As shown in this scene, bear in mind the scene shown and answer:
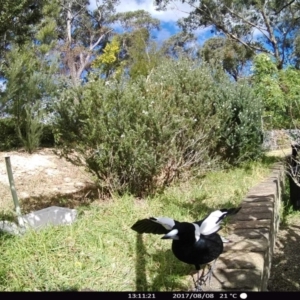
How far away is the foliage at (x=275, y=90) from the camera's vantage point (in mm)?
3580

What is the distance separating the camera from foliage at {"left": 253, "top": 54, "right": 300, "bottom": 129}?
3.58m

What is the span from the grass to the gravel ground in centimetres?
57

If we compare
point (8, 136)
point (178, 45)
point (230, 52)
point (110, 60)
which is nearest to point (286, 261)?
point (110, 60)

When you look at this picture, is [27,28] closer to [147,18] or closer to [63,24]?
[63,24]

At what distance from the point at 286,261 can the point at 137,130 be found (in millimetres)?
1336

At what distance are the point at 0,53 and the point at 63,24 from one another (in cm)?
136

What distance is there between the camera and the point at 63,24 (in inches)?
132

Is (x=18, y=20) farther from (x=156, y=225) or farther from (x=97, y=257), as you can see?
(x=156, y=225)

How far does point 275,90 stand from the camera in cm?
376

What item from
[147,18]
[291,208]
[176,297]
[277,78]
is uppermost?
[147,18]

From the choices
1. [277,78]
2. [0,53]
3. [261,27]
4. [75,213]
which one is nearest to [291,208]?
[277,78]

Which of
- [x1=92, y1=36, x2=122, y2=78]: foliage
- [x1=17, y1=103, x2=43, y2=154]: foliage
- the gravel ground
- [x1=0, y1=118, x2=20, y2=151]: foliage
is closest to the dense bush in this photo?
[x1=92, y1=36, x2=122, y2=78]: foliage

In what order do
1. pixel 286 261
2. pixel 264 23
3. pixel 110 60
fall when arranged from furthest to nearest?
1. pixel 264 23
2. pixel 110 60
3. pixel 286 261

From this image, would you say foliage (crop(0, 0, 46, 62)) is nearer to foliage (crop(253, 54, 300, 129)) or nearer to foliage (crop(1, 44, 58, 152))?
foliage (crop(1, 44, 58, 152))
